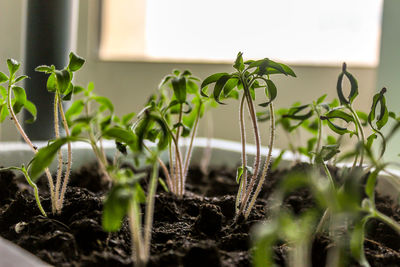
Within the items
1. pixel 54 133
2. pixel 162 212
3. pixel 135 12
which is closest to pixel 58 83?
pixel 54 133

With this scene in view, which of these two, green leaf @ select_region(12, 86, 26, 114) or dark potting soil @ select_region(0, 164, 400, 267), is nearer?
dark potting soil @ select_region(0, 164, 400, 267)

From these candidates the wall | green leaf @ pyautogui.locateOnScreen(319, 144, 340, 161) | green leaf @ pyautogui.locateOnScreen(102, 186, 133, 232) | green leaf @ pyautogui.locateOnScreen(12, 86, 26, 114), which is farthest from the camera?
the wall

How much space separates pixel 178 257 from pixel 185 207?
321 mm

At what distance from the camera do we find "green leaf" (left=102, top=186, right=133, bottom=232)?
16.6 inches

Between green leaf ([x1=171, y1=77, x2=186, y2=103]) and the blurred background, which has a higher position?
the blurred background

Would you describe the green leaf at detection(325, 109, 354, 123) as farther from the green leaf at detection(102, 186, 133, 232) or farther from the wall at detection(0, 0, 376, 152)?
the wall at detection(0, 0, 376, 152)

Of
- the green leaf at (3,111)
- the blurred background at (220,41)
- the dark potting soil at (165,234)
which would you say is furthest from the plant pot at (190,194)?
the blurred background at (220,41)

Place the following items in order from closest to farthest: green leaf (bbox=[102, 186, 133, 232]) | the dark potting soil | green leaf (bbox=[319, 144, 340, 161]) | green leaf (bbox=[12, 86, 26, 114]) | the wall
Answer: green leaf (bbox=[102, 186, 133, 232]) < the dark potting soil < green leaf (bbox=[319, 144, 340, 161]) < green leaf (bbox=[12, 86, 26, 114]) < the wall

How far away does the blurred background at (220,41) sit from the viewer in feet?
6.45

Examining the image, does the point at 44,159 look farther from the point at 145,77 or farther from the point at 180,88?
the point at 145,77

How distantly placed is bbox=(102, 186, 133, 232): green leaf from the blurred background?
135 cm

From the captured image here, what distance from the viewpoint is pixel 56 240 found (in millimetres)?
575

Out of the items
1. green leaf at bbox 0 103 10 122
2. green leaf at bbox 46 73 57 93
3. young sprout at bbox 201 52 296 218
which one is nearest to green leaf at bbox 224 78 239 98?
young sprout at bbox 201 52 296 218

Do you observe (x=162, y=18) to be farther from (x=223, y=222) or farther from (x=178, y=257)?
(x=178, y=257)
